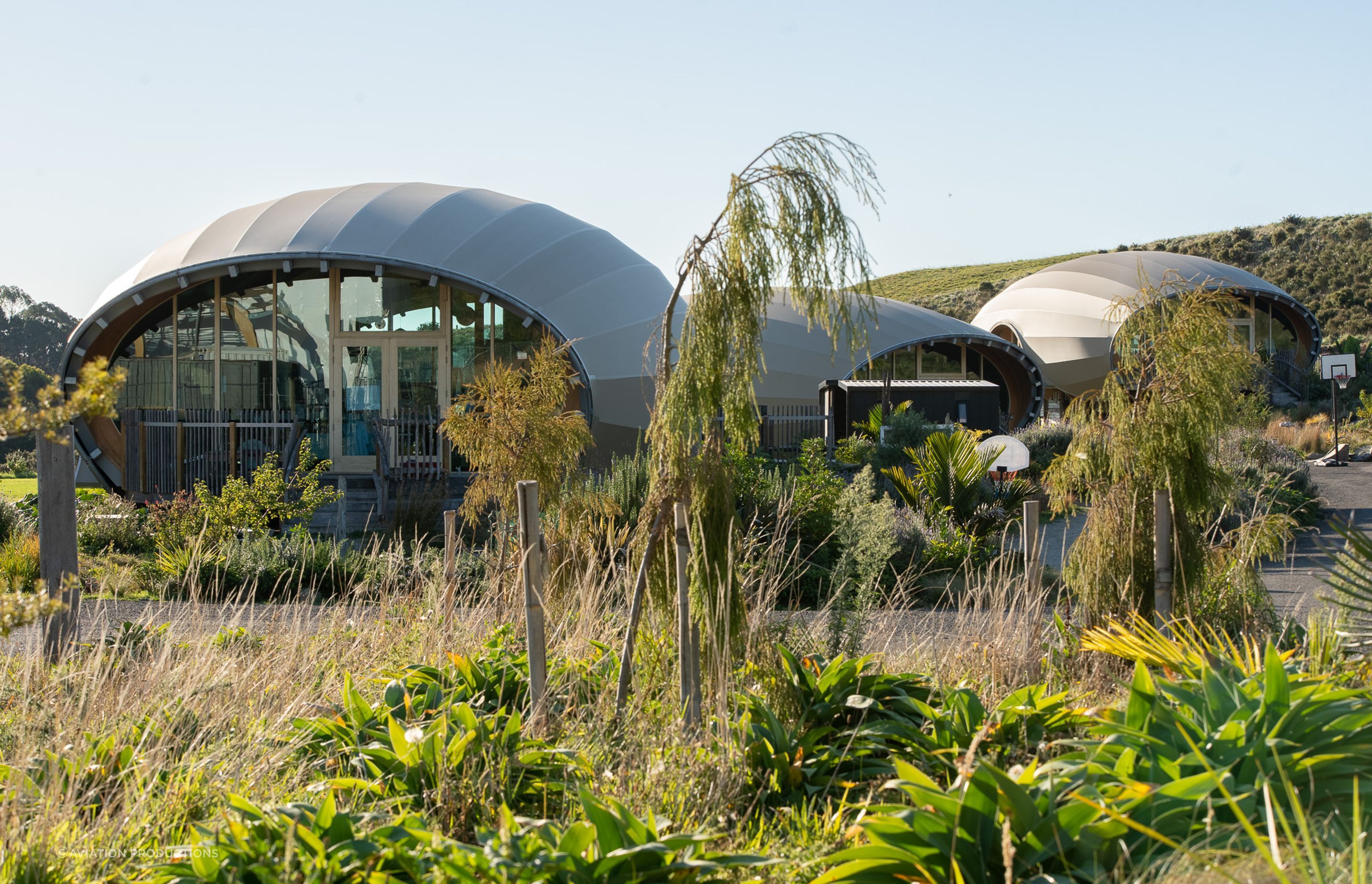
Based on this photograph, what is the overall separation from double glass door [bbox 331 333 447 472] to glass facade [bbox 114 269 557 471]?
0.02 meters

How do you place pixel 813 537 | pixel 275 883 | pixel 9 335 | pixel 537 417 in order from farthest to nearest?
pixel 9 335
pixel 813 537
pixel 537 417
pixel 275 883

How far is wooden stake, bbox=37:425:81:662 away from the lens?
5.00 metres

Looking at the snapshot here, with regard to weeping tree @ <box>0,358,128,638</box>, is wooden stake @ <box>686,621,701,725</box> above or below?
below

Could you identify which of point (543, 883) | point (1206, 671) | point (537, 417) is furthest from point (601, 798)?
point (537, 417)

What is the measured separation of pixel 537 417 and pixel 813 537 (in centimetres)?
411

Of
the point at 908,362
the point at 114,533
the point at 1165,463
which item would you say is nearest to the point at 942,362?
the point at 908,362

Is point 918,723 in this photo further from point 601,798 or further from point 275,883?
point 275,883

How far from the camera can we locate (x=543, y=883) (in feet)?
8.82

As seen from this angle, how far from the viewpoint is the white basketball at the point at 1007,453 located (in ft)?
36.5

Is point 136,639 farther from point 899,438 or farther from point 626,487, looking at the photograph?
point 899,438

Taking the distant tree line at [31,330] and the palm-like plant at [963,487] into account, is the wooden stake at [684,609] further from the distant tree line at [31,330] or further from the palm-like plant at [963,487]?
the distant tree line at [31,330]

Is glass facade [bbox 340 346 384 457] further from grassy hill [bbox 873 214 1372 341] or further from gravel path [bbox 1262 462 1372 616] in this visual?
grassy hill [bbox 873 214 1372 341]

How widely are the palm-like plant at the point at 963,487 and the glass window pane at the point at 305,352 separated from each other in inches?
435

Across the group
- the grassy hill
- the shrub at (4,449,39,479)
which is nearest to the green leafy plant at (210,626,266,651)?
the shrub at (4,449,39,479)
